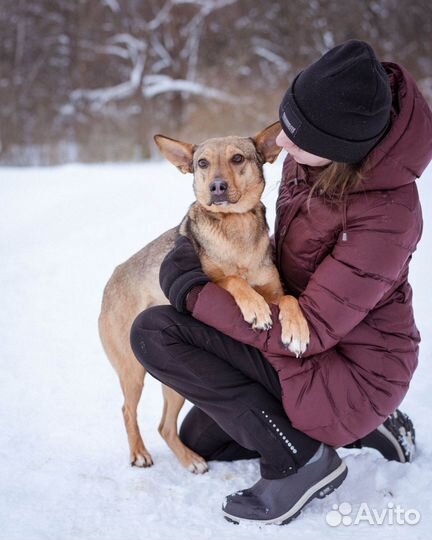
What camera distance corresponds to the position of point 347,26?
35.9 feet

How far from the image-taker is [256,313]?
7.26 feet

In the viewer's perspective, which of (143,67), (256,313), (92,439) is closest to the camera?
(256,313)

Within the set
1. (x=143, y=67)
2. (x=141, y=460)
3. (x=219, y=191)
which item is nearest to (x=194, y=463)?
(x=141, y=460)

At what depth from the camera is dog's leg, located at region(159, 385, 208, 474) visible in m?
2.68

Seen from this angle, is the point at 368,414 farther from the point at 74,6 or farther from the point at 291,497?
the point at 74,6

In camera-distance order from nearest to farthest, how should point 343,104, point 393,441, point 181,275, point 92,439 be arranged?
1. point 343,104
2. point 181,275
3. point 393,441
4. point 92,439

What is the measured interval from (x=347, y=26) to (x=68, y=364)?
956 centimetres

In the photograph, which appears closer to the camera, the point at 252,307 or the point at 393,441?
the point at 252,307

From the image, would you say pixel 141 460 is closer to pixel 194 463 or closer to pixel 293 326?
pixel 194 463

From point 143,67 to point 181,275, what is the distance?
1108 cm

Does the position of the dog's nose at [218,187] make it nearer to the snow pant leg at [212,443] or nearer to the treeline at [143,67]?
the snow pant leg at [212,443]

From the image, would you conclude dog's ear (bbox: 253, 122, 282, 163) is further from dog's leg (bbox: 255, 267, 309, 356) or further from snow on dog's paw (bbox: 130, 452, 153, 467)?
snow on dog's paw (bbox: 130, 452, 153, 467)

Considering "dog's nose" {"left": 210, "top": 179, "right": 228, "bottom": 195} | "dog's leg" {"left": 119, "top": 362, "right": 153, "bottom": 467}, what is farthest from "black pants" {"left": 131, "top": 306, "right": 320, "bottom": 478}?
"dog's nose" {"left": 210, "top": 179, "right": 228, "bottom": 195}
